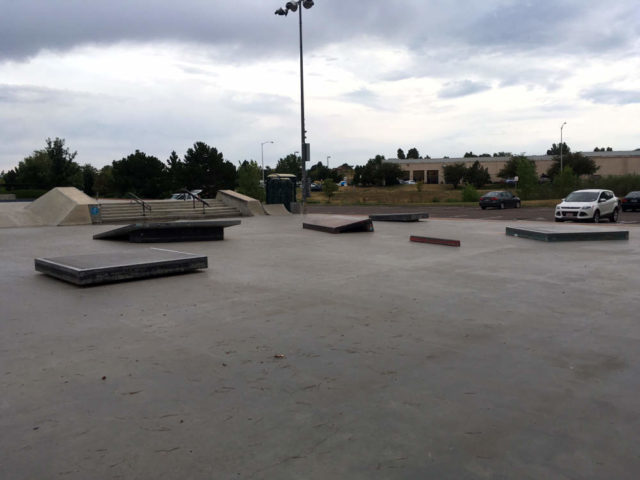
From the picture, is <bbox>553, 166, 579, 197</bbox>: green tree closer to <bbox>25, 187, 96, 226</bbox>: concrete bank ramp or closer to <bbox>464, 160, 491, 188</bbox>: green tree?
<bbox>464, 160, 491, 188</bbox>: green tree

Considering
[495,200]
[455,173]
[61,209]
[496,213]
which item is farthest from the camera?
[455,173]

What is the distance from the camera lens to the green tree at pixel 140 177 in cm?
5091

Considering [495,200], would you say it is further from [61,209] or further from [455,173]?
[455,173]

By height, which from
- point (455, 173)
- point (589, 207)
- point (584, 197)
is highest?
point (455, 173)

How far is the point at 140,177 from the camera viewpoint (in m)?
51.5

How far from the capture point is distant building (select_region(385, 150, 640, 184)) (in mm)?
92125

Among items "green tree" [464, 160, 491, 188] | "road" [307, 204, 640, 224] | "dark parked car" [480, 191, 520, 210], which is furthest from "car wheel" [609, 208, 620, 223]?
"green tree" [464, 160, 491, 188]

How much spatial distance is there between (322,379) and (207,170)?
4806 centimetres

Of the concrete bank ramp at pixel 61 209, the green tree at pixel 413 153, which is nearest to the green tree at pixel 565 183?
the concrete bank ramp at pixel 61 209

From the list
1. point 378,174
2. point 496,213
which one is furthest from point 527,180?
point 378,174

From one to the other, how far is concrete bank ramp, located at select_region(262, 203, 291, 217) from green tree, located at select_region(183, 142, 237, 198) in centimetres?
2064

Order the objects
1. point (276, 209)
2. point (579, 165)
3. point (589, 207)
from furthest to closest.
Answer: point (579, 165), point (276, 209), point (589, 207)

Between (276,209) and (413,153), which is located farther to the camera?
(413,153)

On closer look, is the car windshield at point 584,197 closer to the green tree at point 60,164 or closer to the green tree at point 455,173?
the green tree at point 60,164
